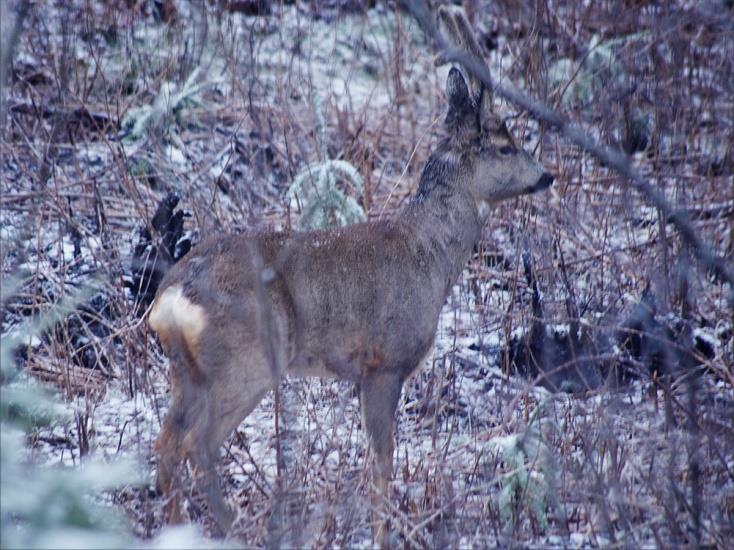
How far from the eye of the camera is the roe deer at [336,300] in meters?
5.54

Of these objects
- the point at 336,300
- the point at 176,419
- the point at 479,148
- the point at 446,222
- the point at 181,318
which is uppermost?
the point at 479,148

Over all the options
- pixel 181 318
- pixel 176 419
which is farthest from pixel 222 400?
pixel 181 318

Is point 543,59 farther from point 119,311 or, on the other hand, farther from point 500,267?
point 119,311

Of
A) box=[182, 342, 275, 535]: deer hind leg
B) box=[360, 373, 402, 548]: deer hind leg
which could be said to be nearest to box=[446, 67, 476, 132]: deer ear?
box=[360, 373, 402, 548]: deer hind leg

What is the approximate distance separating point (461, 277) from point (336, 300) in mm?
2955

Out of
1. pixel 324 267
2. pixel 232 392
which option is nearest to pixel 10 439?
pixel 232 392

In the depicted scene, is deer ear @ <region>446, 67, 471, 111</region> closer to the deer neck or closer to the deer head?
the deer head

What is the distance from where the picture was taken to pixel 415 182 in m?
9.45

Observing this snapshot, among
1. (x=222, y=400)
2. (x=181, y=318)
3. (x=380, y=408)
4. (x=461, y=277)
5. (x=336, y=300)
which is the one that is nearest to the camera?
(x=181, y=318)

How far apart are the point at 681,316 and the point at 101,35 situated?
6339 mm

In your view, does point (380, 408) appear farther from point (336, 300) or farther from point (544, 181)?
point (544, 181)

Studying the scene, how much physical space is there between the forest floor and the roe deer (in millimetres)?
228

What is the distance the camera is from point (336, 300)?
5855mm

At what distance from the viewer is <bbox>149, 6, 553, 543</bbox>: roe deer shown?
18.2 ft
